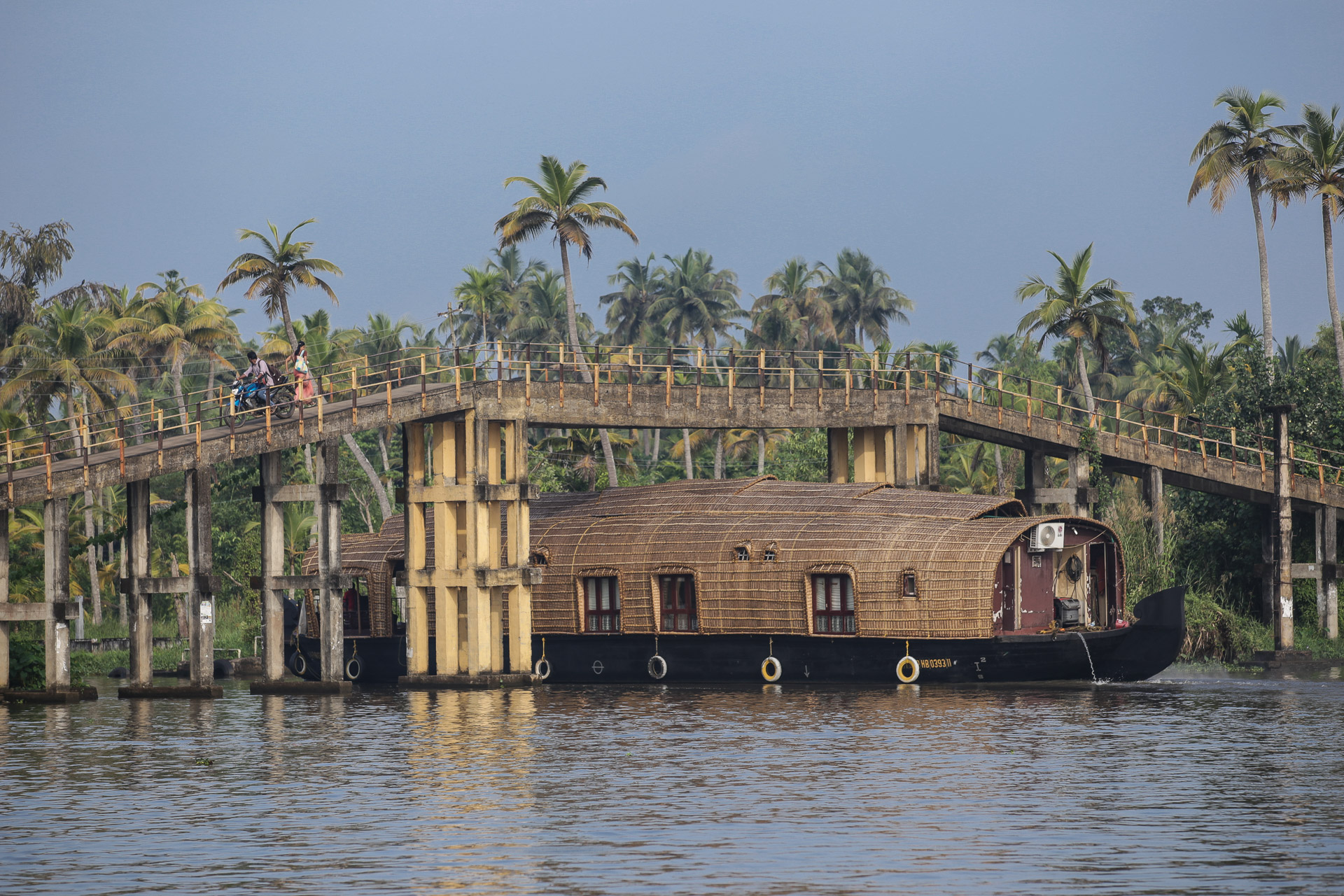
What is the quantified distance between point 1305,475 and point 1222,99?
1442 cm

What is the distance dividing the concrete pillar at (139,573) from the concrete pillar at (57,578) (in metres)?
1.98

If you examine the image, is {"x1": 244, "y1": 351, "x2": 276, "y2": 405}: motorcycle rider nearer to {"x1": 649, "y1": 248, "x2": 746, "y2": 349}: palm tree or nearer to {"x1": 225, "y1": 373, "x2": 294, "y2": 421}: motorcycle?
{"x1": 225, "y1": 373, "x2": 294, "y2": 421}: motorcycle

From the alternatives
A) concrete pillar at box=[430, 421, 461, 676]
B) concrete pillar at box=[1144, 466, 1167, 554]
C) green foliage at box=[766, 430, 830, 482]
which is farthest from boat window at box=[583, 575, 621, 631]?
green foliage at box=[766, 430, 830, 482]

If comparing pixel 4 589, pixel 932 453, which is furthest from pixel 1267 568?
pixel 4 589

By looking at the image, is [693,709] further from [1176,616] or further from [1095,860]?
[1095,860]

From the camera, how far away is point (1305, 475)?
56.5 metres

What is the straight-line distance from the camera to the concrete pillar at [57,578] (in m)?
42.5

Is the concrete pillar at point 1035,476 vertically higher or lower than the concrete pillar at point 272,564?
higher

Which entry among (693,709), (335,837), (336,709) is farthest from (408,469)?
(335,837)

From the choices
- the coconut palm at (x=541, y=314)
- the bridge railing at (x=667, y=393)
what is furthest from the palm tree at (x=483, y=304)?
the bridge railing at (x=667, y=393)

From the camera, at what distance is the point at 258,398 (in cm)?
4616

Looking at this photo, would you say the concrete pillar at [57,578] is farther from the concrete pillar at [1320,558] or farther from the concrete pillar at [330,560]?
the concrete pillar at [1320,558]

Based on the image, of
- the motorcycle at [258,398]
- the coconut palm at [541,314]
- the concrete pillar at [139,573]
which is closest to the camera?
the concrete pillar at [139,573]

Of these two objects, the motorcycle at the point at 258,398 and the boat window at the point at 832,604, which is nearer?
the motorcycle at the point at 258,398
